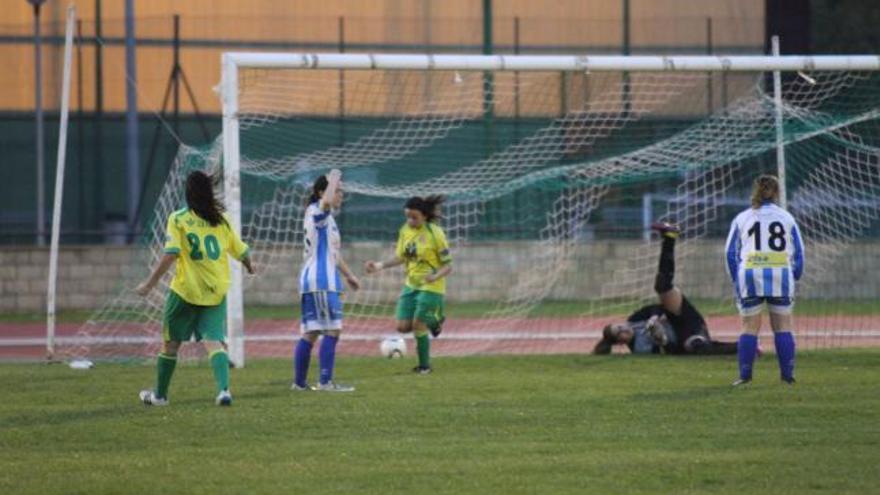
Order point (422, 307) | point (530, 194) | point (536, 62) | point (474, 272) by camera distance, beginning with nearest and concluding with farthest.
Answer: point (422, 307), point (536, 62), point (474, 272), point (530, 194)

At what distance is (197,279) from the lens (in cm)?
1373

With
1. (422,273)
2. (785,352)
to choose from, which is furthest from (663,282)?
(785,352)

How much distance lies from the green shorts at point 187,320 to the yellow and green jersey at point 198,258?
7cm

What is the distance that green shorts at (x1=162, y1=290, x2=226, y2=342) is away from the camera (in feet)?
45.2

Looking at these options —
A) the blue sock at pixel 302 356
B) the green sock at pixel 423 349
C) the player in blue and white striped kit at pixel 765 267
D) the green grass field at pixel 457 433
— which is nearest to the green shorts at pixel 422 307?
the green sock at pixel 423 349

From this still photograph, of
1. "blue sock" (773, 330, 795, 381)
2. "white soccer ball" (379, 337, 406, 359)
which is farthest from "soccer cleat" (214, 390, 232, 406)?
"white soccer ball" (379, 337, 406, 359)

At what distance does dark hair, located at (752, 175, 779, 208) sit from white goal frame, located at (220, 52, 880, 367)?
12.0ft

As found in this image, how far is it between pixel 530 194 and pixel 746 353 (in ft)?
43.9

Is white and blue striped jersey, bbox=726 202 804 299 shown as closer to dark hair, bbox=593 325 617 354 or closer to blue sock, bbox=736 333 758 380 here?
blue sock, bbox=736 333 758 380

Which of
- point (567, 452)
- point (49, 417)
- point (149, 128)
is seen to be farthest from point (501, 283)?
point (567, 452)

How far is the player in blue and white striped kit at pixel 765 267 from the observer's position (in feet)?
49.8

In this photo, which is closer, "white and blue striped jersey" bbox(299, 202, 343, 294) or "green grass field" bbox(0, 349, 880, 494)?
"green grass field" bbox(0, 349, 880, 494)

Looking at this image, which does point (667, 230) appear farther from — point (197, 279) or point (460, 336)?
point (197, 279)

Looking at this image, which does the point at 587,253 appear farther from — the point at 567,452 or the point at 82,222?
the point at 567,452
